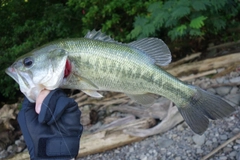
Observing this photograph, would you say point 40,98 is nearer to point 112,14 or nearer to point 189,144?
point 189,144

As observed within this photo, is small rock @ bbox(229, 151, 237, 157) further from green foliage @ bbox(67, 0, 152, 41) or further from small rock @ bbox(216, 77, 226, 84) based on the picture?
green foliage @ bbox(67, 0, 152, 41)

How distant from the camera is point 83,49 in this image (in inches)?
102

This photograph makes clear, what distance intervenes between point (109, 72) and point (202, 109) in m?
0.82

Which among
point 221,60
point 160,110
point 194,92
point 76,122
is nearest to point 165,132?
point 160,110

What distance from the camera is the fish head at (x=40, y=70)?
249 centimetres

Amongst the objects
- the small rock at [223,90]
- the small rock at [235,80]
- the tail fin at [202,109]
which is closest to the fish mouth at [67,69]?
the tail fin at [202,109]

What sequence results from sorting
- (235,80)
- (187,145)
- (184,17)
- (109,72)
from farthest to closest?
1. (184,17)
2. (235,80)
3. (187,145)
4. (109,72)

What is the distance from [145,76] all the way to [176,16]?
2616mm

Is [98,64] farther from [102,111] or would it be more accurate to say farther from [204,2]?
[102,111]

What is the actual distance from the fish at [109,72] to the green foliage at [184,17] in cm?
245

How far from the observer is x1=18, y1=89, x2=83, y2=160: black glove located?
253 centimetres

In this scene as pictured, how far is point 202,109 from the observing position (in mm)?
2922

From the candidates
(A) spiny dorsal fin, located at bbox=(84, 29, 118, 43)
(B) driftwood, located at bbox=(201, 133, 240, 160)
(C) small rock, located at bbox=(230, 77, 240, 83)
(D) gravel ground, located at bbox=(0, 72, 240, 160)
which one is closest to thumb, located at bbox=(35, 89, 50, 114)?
(A) spiny dorsal fin, located at bbox=(84, 29, 118, 43)

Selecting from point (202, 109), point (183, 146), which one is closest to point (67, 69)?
point (202, 109)
